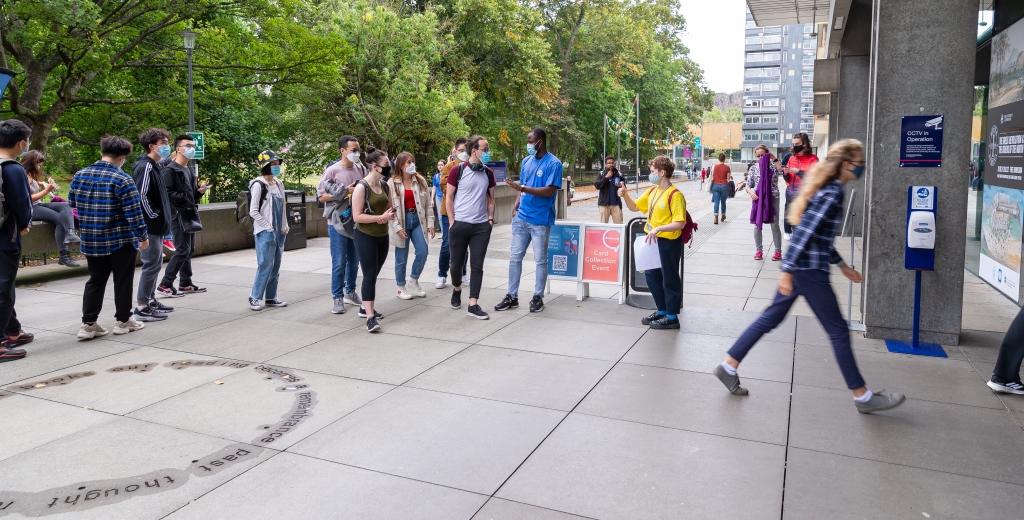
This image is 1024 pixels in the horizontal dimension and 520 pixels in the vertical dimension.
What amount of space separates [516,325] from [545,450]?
330cm

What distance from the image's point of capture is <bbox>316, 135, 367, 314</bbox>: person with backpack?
813cm

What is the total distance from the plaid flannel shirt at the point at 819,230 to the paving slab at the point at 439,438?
74.0 inches

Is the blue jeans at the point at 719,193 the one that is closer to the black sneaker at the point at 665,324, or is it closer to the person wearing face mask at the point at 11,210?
the black sneaker at the point at 665,324

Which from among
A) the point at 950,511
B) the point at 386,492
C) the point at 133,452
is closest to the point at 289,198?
the point at 133,452

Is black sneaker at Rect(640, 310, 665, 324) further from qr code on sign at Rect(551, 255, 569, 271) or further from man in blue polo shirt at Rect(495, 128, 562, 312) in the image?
qr code on sign at Rect(551, 255, 569, 271)

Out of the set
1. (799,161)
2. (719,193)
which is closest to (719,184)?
(719,193)

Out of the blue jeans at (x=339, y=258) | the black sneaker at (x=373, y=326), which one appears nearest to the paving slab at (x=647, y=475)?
the black sneaker at (x=373, y=326)

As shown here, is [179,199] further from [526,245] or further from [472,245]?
[526,245]

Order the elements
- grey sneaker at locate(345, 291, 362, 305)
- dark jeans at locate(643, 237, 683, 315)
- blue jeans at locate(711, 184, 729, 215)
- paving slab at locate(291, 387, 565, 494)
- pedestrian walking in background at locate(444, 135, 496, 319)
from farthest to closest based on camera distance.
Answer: blue jeans at locate(711, 184, 729, 215)
grey sneaker at locate(345, 291, 362, 305)
pedestrian walking in background at locate(444, 135, 496, 319)
dark jeans at locate(643, 237, 683, 315)
paving slab at locate(291, 387, 565, 494)

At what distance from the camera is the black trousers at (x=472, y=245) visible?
7.76m

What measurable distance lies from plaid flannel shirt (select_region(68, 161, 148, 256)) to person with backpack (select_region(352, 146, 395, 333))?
201 centimetres

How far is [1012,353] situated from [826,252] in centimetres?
167

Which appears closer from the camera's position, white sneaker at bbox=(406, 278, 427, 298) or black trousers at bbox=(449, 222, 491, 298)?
black trousers at bbox=(449, 222, 491, 298)

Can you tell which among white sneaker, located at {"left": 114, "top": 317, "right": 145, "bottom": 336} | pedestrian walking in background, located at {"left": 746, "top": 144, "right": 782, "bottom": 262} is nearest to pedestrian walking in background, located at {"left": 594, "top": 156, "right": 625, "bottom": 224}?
pedestrian walking in background, located at {"left": 746, "top": 144, "right": 782, "bottom": 262}
